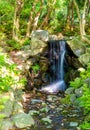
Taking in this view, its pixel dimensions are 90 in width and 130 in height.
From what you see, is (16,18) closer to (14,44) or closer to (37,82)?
(14,44)

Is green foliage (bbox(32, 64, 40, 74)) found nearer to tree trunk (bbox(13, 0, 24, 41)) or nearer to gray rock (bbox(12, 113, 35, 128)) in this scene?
tree trunk (bbox(13, 0, 24, 41))

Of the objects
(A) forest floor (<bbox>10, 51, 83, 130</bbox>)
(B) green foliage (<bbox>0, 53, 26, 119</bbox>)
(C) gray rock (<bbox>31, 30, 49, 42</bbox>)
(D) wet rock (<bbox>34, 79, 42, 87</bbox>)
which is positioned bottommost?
(D) wet rock (<bbox>34, 79, 42, 87</bbox>)

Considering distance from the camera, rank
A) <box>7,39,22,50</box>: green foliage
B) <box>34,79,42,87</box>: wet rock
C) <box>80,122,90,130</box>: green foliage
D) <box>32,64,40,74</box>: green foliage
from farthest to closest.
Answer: <box>7,39,22,50</box>: green foliage
<box>34,79,42,87</box>: wet rock
<box>32,64,40,74</box>: green foliage
<box>80,122,90,130</box>: green foliage

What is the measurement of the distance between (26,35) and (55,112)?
301 inches

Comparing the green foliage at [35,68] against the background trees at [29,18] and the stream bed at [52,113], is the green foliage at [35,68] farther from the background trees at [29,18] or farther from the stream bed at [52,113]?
the background trees at [29,18]

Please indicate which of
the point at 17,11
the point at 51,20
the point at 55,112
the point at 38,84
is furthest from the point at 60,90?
the point at 51,20

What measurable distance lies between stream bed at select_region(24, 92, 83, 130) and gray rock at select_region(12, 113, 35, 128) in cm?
21

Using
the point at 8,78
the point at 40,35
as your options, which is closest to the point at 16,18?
the point at 40,35

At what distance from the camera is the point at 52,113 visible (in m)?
10.6

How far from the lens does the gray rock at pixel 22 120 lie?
8953 mm

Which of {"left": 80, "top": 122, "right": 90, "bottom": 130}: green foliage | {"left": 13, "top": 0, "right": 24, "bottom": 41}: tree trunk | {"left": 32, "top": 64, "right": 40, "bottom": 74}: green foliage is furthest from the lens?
{"left": 13, "top": 0, "right": 24, "bottom": 41}: tree trunk

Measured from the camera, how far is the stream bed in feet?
30.5

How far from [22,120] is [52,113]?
1798 millimetres

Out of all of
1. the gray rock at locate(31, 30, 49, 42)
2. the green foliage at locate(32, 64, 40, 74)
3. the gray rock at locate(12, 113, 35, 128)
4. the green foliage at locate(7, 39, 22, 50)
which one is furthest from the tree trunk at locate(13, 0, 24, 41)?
the gray rock at locate(12, 113, 35, 128)
